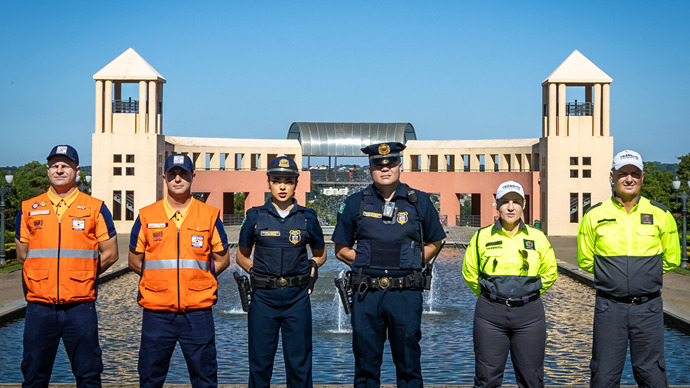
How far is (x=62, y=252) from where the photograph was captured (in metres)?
6.38

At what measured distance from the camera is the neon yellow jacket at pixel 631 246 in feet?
20.8

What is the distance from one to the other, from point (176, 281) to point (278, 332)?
101 centimetres

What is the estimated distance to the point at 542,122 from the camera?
132 feet

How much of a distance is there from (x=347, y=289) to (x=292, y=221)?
0.75m

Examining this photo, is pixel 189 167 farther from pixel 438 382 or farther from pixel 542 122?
pixel 542 122

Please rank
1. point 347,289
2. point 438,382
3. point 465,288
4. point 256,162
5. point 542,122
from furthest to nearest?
point 256,162 < point 542,122 < point 465,288 < point 438,382 < point 347,289

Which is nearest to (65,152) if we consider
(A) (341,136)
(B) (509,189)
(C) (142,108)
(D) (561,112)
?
(B) (509,189)

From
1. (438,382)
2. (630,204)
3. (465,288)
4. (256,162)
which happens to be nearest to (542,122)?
(256,162)

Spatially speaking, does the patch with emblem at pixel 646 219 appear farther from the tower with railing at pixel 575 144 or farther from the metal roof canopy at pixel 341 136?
the metal roof canopy at pixel 341 136

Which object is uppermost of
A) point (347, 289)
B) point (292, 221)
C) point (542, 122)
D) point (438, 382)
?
point (542, 122)

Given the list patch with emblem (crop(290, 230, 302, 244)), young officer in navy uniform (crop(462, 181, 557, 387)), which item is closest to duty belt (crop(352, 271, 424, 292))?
young officer in navy uniform (crop(462, 181, 557, 387))

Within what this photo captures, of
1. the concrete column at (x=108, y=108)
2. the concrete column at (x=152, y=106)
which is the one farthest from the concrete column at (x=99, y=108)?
the concrete column at (x=152, y=106)

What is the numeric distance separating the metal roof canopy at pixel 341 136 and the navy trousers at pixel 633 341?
41.2 metres

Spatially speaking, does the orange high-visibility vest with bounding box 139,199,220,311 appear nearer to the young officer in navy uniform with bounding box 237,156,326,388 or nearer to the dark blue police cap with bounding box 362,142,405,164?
the young officer in navy uniform with bounding box 237,156,326,388
